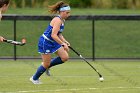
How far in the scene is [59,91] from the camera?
13.6 metres

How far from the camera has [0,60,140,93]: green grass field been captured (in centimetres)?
1396

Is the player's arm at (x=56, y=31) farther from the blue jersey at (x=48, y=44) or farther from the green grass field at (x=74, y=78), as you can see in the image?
the green grass field at (x=74, y=78)

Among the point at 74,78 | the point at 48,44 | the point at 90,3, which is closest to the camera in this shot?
the point at 48,44

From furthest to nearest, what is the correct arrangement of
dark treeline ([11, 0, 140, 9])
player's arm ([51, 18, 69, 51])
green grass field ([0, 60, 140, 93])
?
dark treeline ([11, 0, 140, 9]), player's arm ([51, 18, 69, 51]), green grass field ([0, 60, 140, 93])

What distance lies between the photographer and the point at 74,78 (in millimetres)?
16469

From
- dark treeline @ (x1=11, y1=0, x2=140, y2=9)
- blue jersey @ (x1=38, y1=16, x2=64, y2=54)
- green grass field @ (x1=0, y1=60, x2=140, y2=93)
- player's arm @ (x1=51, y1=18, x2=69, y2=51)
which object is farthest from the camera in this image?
dark treeline @ (x1=11, y1=0, x2=140, y2=9)

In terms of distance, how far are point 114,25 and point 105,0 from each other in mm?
8931

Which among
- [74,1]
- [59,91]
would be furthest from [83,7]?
[59,91]

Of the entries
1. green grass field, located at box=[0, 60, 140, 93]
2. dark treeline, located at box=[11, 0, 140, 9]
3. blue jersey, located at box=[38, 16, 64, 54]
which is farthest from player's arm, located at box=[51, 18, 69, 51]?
dark treeline, located at box=[11, 0, 140, 9]

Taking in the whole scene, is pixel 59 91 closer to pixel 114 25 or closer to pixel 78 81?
pixel 78 81

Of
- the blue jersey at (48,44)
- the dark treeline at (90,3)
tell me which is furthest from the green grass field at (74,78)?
the dark treeline at (90,3)

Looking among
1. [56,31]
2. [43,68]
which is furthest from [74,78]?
[56,31]

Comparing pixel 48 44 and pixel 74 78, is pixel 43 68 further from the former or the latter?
pixel 74 78

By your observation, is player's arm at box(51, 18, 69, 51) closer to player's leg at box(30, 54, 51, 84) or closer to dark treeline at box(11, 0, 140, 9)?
player's leg at box(30, 54, 51, 84)
